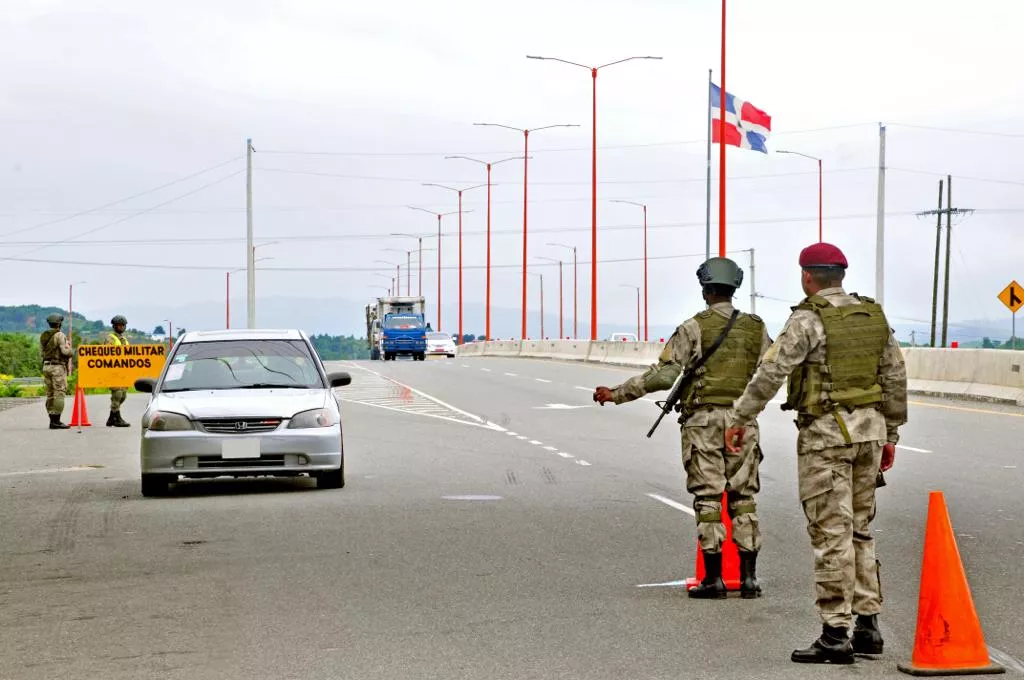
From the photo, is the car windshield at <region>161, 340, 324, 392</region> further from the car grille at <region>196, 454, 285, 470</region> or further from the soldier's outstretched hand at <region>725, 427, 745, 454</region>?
the soldier's outstretched hand at <region>725, 427, 745, 454</region>

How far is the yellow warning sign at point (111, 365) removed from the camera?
2716cm

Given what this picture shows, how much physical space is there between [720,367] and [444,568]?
93.9 inches

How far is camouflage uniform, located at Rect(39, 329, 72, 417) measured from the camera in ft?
85.9

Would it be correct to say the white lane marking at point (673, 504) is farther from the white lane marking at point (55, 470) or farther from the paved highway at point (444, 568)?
the white lane marking at point (55, 470)

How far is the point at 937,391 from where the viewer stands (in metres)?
31.8

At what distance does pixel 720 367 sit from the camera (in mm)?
9195

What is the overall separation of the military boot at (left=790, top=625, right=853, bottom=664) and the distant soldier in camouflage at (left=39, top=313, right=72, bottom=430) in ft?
66.0

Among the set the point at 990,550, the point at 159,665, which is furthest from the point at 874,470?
the point at 990,550

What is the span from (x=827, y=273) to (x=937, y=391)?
82.2 feet

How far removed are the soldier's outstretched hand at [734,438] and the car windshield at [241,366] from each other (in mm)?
8761

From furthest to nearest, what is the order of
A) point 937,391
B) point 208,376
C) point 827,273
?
1. point 937,391
2. point 208,376
3. point 827,273

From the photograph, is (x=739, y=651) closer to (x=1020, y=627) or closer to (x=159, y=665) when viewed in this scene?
(x=1020, y=627)

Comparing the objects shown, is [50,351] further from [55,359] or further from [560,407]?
[560,407]

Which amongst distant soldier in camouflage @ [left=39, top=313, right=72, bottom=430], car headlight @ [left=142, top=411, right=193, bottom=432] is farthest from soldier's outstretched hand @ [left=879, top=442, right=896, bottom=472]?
distant soldier in camouflage @ [left=39, top=313, right=72, bottom=430]
